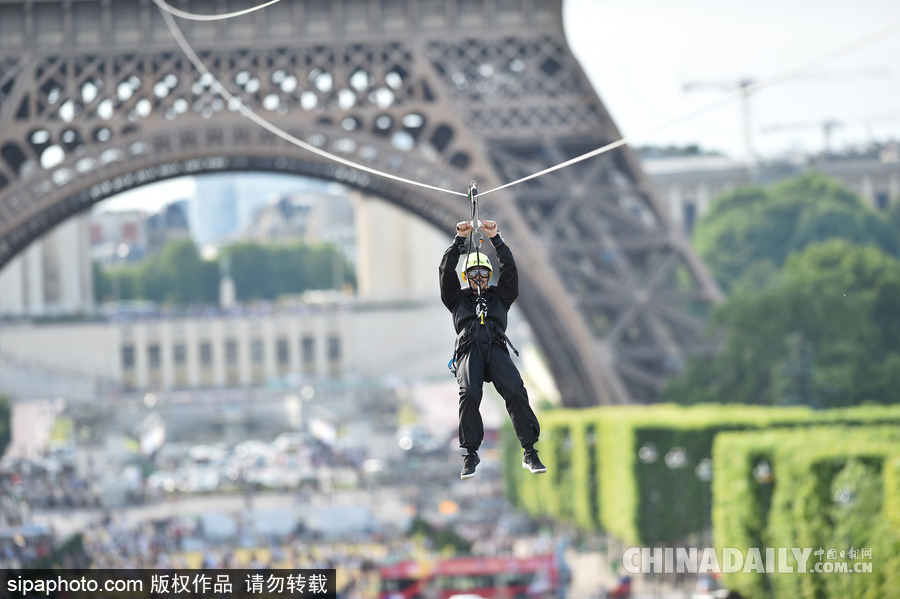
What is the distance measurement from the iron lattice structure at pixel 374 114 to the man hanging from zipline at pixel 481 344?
1015 inches

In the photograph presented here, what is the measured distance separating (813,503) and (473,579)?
419 inches

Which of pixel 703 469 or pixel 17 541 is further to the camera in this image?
pixel 17 541

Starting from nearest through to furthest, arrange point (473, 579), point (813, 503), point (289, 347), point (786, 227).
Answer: point (813, 503), point (473, 579), point (786, 227), point (289, 347)

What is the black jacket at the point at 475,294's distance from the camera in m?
13.3

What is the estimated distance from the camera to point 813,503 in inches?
1092

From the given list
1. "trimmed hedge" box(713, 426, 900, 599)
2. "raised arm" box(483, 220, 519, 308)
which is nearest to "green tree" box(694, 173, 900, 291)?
"trimmed hedge" box(713, 426, 900, 599)

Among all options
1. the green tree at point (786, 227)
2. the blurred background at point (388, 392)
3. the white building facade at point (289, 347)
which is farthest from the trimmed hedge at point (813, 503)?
the white building facade at point (289, 347)

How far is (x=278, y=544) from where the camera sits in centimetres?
4809

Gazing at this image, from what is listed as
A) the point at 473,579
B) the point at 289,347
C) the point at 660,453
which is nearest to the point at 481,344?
the point at 473,579

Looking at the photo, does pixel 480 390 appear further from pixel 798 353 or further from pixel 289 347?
pixel 289 347

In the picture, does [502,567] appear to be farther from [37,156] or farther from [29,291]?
[29,291]

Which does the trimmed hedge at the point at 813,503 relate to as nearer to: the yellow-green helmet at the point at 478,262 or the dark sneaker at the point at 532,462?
the dark sneaker at the point at 532,462

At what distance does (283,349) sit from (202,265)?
2277cm

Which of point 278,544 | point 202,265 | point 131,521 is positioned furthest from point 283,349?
point 278,544
